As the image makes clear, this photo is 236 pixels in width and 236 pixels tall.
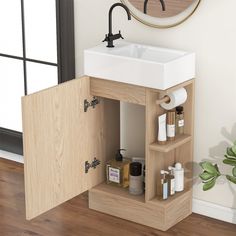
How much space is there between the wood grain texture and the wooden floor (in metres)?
0.69

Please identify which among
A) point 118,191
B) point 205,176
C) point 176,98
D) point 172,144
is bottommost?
point 118,191

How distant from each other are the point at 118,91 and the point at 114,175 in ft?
1.73

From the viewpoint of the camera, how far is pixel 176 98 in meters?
3.67

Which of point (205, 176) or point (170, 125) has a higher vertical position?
point (170, 125)

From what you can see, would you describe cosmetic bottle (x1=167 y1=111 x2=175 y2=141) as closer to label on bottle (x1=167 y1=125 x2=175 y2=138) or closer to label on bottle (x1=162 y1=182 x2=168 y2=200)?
label on bottle (x1=167 y1=125 x2=175 y2=138)

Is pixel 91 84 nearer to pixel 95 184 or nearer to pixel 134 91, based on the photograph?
pixel 134 91

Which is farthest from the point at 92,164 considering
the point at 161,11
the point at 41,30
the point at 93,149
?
the point at 41,30

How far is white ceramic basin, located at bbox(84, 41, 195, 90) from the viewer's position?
3551 mm

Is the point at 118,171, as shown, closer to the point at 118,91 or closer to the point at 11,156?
the point at 118,91

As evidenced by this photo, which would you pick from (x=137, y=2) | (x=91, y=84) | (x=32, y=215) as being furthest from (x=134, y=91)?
(x=32, y=215)

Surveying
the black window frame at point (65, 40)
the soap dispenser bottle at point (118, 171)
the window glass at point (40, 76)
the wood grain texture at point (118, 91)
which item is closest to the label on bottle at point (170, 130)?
the wood grain texture at point (118, 91)

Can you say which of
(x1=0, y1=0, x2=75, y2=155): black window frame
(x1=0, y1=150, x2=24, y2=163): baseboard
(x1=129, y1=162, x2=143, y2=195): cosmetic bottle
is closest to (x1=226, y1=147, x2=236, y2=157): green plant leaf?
(x1=129, y1=162, x2=143, y2=195): cosmetic bottle

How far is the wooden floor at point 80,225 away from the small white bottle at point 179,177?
0.61 feet

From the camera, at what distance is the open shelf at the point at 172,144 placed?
369 centimetres
